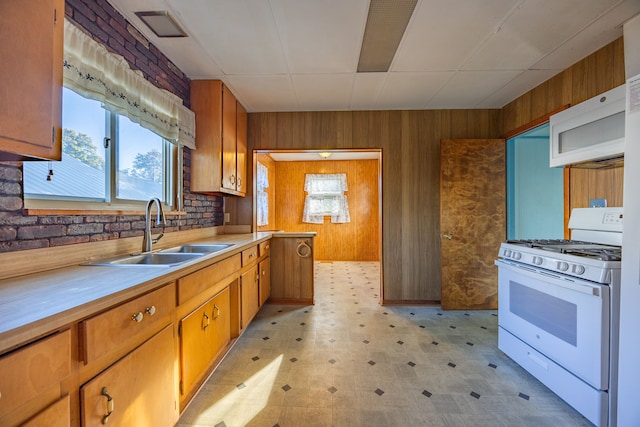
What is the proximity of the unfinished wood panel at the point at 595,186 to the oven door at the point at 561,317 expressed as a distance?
2.86ft

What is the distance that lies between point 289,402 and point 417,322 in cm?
175

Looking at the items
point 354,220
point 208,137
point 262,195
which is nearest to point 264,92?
point 208,137

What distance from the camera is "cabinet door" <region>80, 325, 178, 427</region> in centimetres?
93

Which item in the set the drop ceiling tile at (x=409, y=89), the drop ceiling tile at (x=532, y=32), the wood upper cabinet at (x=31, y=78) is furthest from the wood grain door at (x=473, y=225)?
the wood upper cabinet at (x=31, y=78)

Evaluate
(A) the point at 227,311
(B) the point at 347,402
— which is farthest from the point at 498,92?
(A) the point at 227,311

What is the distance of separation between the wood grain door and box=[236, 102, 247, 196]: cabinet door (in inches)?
95.7

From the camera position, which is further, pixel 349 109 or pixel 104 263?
pixel 349 109

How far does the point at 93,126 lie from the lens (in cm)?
162

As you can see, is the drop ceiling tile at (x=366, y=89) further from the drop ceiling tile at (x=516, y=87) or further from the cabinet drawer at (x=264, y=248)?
the cabinet drawer at (x=264, y=248)

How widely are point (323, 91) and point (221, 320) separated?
2.45 m

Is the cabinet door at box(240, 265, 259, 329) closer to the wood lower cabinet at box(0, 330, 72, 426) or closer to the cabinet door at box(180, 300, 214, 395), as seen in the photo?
the cabinet door at box(180, 300, 214, 395)

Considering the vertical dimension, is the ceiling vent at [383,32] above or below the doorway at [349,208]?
above

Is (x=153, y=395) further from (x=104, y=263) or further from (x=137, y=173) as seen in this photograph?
(x=137, y=173)

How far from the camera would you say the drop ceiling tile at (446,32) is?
173cm
